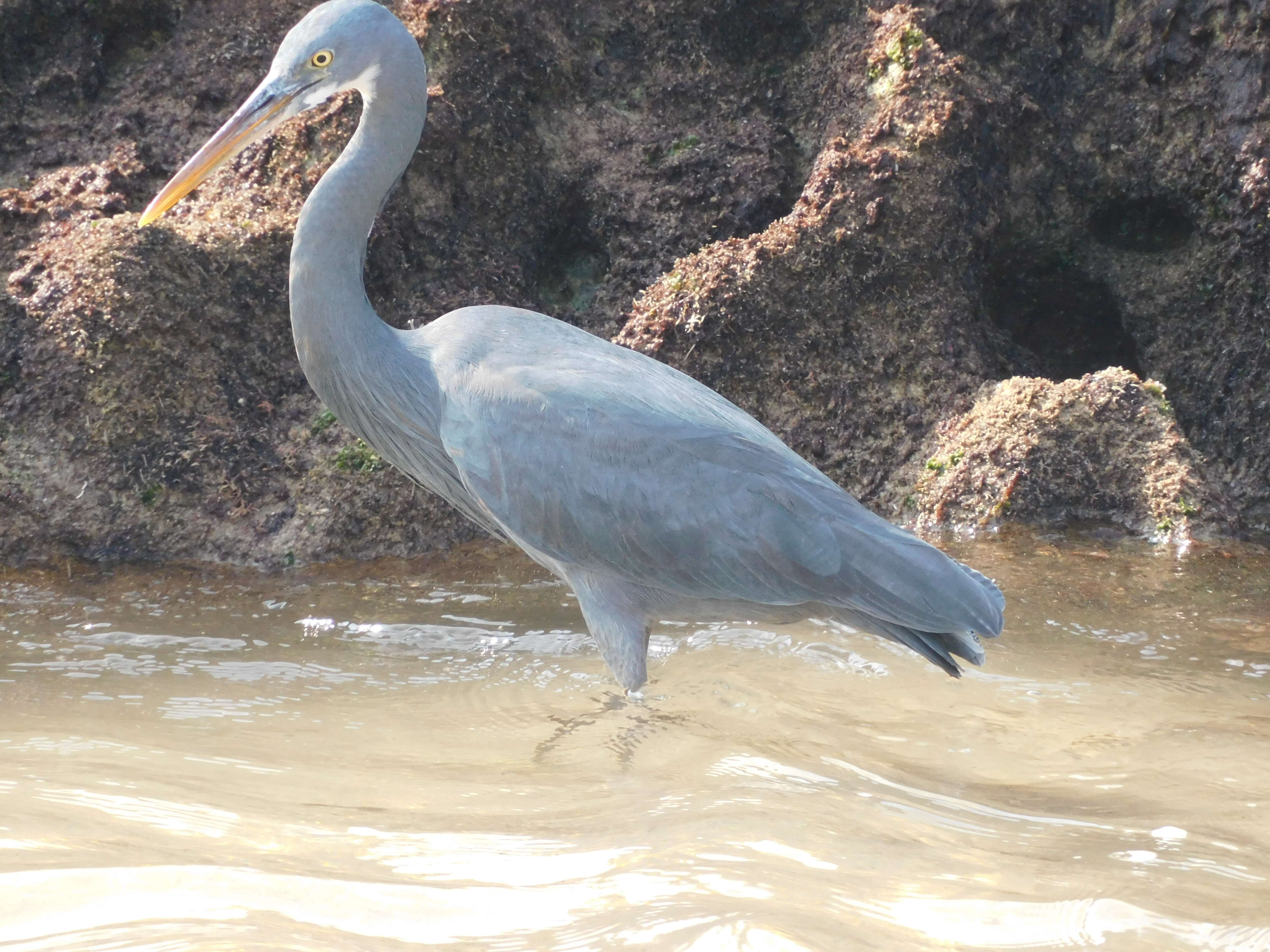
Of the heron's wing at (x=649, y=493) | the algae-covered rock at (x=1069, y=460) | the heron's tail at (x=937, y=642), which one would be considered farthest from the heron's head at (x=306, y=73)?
the algae-covered rock at (x=1069, y=460)

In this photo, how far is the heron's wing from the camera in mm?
3586

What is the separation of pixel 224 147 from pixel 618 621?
1.88 meters

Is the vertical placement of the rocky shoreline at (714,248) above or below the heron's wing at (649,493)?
above

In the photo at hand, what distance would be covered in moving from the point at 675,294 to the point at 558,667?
2011 millimetres

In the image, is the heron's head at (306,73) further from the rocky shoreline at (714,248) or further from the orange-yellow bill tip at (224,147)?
the rocky shoreline at (714,248)

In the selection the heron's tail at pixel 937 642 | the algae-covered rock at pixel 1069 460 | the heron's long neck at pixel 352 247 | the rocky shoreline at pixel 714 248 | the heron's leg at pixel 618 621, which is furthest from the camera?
the algae-covered rock at pixel 1069 460

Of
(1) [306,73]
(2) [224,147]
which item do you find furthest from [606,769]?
(1) [306,73]

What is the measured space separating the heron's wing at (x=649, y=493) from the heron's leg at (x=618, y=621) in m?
0.09

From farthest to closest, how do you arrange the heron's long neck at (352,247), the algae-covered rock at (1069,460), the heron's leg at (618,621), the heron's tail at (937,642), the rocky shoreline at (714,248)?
the algae-covered rock at (1069,460) → the rocky shoreline at (714,248) → the heron's long neck at (352,247) → the heron's leg at (618,621) → the heron's tail at (937,642)

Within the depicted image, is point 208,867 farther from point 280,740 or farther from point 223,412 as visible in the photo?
point 223,412

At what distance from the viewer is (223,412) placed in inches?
201

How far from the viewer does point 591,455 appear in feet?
11.8

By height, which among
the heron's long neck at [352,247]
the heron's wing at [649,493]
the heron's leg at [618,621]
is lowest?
the heron's leg at [618,621]

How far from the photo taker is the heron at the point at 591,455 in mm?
3555
